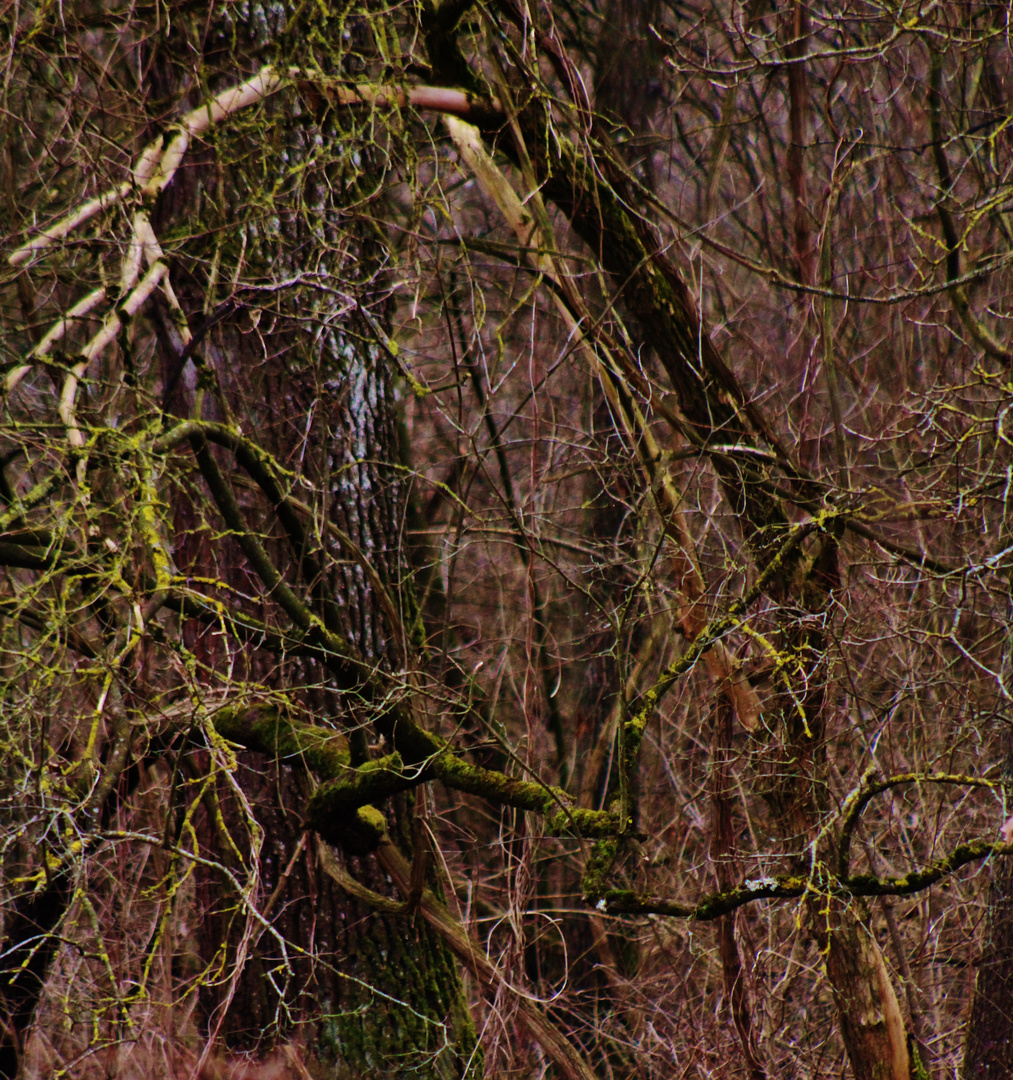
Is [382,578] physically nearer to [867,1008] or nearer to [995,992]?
[867,1008]

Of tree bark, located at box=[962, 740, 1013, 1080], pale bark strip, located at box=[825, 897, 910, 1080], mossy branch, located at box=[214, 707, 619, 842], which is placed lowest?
pale bark strip, located at box=[825, 897, 910, 1080]

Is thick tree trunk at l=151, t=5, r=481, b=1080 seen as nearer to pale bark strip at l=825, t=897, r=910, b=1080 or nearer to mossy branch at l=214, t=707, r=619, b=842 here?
mossy branch at l=214, t=707, r=619, b=842

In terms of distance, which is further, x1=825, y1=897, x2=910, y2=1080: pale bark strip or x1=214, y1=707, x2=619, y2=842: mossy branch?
x1=825, y1=897, x2=910, y2=1080: pale bark strip

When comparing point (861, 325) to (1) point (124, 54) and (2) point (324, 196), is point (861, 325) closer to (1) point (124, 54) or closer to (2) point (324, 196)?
(2) point (324, 196)

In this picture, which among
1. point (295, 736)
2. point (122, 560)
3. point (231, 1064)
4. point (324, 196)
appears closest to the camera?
point (122, 560)

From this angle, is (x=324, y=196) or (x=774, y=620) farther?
(x=324, y=196)

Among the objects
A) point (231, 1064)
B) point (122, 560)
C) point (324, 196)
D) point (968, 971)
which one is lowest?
point (968, 971)

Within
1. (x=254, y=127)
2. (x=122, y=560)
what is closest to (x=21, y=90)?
(x=254, y=127)

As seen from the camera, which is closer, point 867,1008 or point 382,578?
point 867,1008

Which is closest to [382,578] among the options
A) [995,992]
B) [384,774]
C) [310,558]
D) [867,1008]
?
[310,558]

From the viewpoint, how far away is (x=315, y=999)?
376cm

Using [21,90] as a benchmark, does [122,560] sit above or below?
below

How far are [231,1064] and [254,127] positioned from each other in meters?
3.14

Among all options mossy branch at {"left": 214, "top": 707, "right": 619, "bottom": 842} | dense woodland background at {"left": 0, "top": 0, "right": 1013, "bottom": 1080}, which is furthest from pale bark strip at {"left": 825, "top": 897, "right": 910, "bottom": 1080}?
mossy branch at {"left": 214, "top": 707, "right": 619, "bottom": 842}
